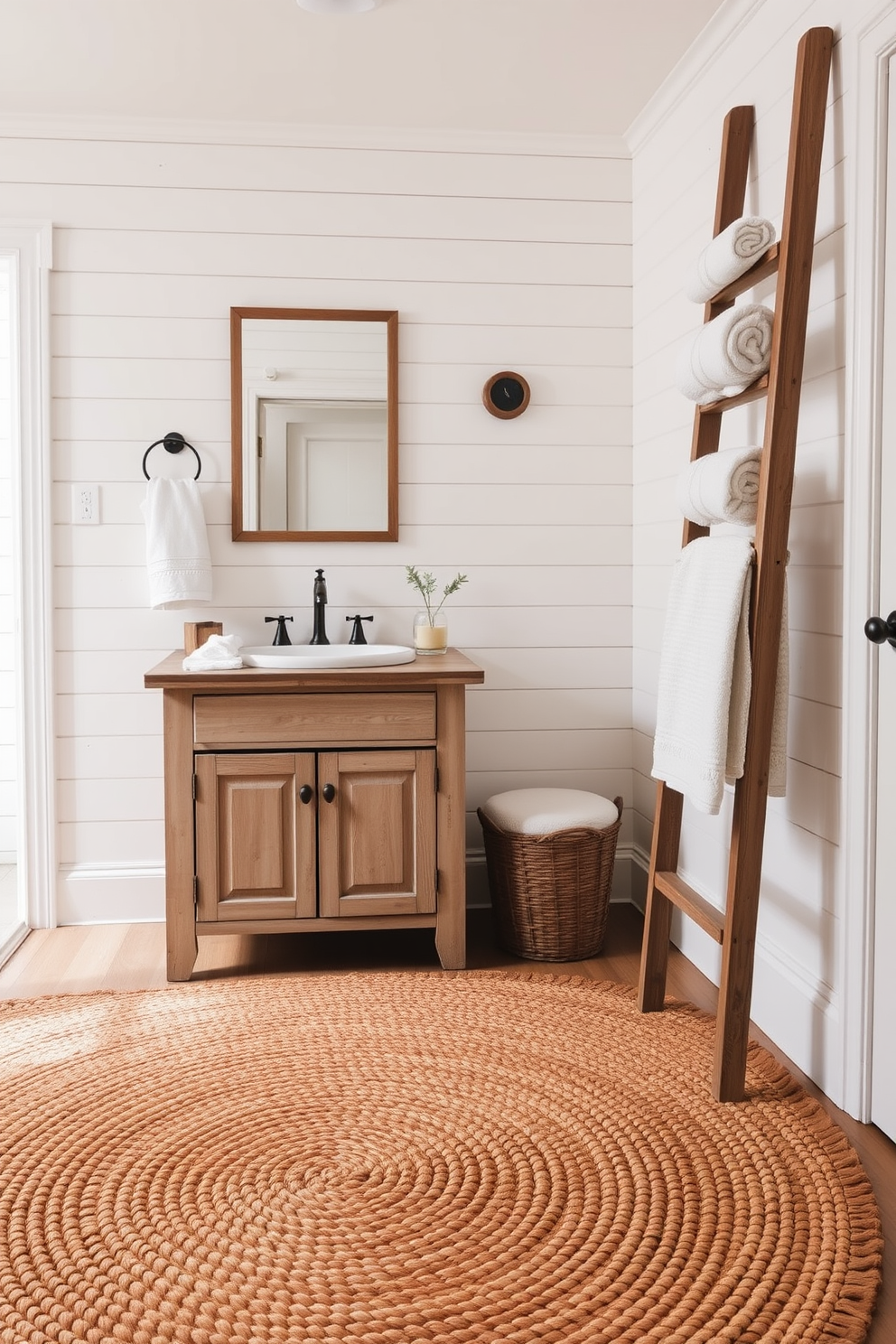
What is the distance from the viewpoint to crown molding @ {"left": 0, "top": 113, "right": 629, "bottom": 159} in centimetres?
302

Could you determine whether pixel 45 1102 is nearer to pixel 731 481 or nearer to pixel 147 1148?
pixel 147 1148

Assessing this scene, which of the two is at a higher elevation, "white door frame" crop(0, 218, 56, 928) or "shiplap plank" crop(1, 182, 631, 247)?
"shiplap plank" crop(1, 182, 631, 247)

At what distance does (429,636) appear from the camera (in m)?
3.03

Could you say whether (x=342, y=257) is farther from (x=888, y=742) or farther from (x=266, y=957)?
(x=888, y=742)

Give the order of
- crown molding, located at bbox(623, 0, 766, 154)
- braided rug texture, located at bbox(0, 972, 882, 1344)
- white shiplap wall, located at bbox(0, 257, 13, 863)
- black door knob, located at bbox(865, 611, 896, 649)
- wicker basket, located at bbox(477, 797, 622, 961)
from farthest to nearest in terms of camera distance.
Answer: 1. white shiplap wall, located at bbox(0, 257, 13, 863)
2. wicker basket, located at bbox(477, 797, 622, 961)
3. crown molding, located at bbox(623, 0, 766, 154)
4. black door knob, located at bbox(865, 611, 896, 649)
5. braided rug texture, located at bbox(0, 972, 882, 1344)

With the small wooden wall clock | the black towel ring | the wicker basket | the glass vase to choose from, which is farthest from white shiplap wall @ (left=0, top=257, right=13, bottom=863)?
the wicker basket

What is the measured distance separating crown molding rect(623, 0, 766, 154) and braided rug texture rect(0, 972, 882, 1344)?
2.21 meters

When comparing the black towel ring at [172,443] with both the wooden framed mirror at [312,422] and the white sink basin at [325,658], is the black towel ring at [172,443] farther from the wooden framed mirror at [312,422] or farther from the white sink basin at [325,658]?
the white sink basin at [325,658]

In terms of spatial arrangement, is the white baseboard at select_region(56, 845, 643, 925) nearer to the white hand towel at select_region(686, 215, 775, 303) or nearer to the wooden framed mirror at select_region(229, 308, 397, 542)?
the wooden framed mirror at select_region(229, 308, 397, 542)

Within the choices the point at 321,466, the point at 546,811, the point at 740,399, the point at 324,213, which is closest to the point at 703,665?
the point at 740,399

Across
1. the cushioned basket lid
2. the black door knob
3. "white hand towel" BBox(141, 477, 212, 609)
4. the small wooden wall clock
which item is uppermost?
the small wooden wall clock

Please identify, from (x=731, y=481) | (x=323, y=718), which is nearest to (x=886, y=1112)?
(x=731, y=481)

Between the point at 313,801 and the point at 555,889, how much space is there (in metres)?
0.67

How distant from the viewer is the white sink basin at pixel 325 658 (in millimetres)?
2645
